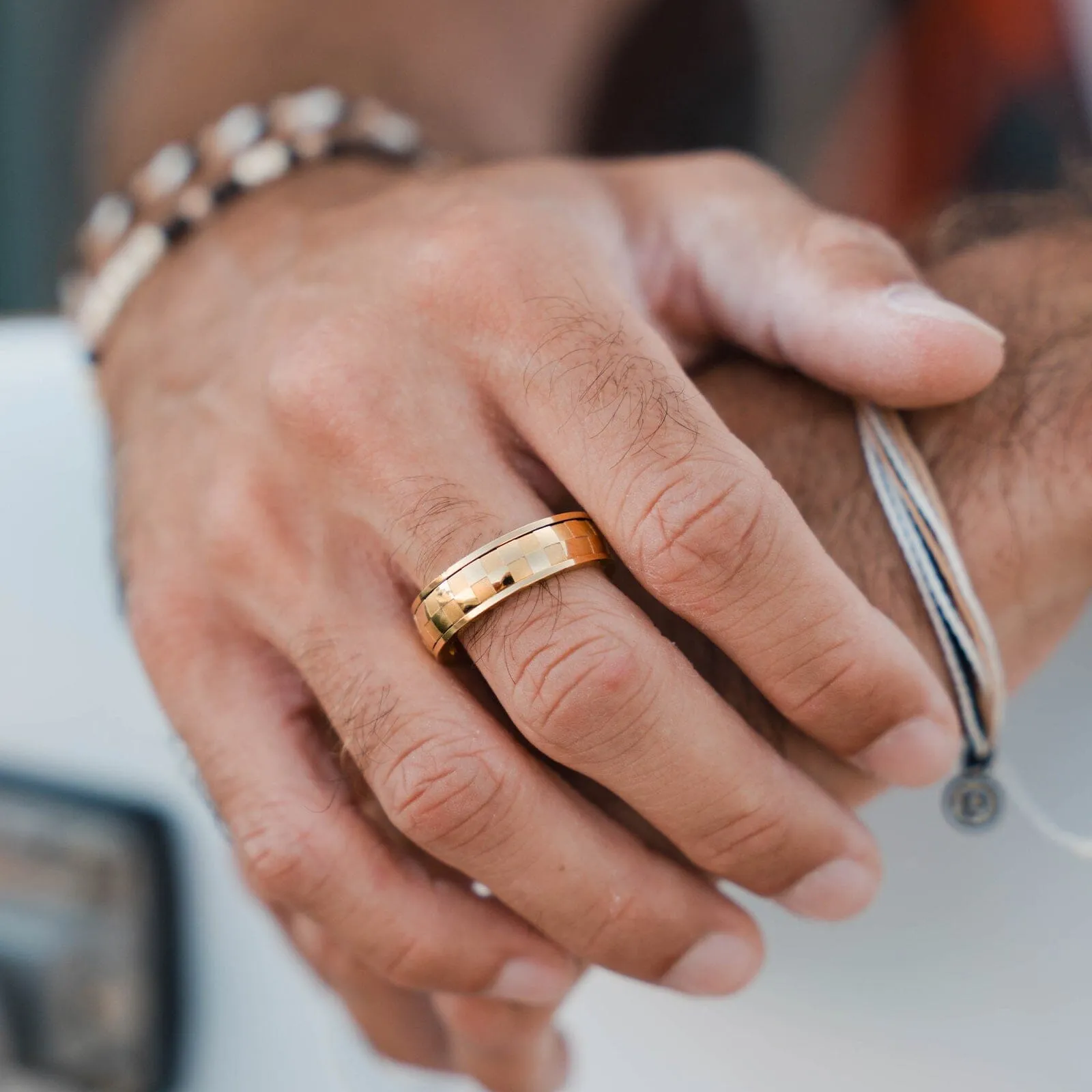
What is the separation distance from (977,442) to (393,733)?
380mm

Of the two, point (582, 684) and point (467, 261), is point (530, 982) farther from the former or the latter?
point (467, 261)

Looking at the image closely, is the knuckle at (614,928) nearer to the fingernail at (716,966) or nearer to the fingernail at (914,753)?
the fingernail at (716,966)

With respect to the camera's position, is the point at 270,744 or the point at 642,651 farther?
the point at 270,744

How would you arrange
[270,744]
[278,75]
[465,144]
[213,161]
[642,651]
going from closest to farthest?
[642,651] → [270,744] → [213,161] → [278,75] → [465,144]

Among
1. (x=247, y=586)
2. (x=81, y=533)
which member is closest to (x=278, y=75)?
(x=81, y=533)

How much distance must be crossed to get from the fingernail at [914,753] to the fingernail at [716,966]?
5.0 inches

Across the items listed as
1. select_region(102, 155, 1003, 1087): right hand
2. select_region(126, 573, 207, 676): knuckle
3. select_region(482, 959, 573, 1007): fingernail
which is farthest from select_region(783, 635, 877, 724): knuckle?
select_region(126, 573, 207, 676): knuckle

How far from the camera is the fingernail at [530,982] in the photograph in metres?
0.64

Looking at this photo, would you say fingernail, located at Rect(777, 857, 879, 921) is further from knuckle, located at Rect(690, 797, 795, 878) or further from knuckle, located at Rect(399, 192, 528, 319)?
knuckle, located at Rect(399, 192, 528, 319)

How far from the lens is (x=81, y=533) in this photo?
103 cm

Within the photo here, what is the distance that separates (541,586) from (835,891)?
0.25 meters

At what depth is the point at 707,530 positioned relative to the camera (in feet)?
1.67

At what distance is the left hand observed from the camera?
0.64 m

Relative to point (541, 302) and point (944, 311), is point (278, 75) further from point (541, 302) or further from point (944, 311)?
point (944, 311)
